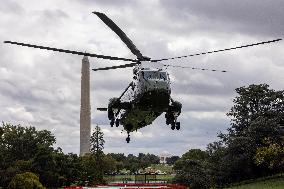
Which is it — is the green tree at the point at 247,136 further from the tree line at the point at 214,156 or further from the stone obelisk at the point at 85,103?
the stone obelisk at the point at 85,103

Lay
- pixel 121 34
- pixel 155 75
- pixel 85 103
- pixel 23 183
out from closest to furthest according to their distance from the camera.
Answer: pixel 155 75, pixel 121 34, pixel 23 183, pixel 85 103

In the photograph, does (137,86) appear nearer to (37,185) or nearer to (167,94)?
(167,94)

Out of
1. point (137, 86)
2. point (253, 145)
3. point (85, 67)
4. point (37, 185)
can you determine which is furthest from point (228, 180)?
point (137, 86)

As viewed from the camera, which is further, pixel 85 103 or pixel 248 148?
pixel 85 103

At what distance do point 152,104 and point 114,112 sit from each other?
4.48 m

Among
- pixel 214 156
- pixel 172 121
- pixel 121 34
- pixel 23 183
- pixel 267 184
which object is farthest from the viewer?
pixel 214 156

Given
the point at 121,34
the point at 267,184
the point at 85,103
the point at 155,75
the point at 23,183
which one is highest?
the point at 85,103

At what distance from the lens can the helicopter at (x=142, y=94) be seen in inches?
1008

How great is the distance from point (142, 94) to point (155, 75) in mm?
1238

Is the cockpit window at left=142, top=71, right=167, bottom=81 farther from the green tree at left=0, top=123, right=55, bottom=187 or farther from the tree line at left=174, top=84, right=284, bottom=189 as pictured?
the green tree at left=0, top=123, right=55, bottom=187

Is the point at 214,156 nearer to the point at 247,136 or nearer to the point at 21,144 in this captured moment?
the point at 247,136

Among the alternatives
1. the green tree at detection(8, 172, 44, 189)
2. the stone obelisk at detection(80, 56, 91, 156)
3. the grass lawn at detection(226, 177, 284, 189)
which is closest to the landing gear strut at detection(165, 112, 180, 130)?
the grass lawn at detection(226, 177, 284, 189)

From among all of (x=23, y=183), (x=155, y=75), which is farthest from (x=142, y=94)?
(x=23, y=183)

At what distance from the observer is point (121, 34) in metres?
27.7
